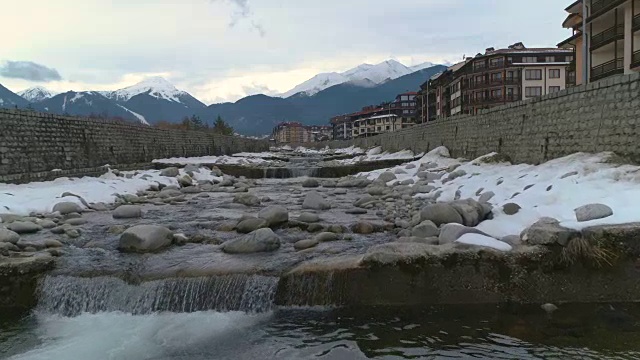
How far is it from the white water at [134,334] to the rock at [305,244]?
6.70 feet

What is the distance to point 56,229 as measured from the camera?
1013cm

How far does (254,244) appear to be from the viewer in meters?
8.53

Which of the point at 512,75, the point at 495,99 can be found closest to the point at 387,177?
the point at 495,99

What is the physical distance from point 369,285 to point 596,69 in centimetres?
3054

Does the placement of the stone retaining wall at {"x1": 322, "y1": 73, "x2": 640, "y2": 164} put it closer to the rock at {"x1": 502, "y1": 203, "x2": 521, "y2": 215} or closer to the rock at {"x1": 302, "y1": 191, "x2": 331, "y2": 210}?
the rock at {"x1": 502, "y1": 203, "x2": 521, "y2": 215}

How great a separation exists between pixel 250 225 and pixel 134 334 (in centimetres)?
447

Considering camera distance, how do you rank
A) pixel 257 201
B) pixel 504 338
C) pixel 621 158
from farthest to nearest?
pixel 257 201
pixel 621 158
pixel 504 338

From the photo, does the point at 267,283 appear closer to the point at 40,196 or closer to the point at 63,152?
the point at 40,196

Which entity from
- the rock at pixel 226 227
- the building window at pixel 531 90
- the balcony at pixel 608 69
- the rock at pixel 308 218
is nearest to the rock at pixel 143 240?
the rock at pixel 226 227

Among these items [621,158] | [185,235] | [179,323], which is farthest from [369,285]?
[621,158]

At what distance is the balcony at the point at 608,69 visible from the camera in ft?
92.0

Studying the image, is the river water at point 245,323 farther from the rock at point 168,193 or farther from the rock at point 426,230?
the rock at point 168,193

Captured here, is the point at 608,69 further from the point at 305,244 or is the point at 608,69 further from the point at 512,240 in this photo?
the point at 305,244

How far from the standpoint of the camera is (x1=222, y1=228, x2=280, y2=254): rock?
8.47 meters
